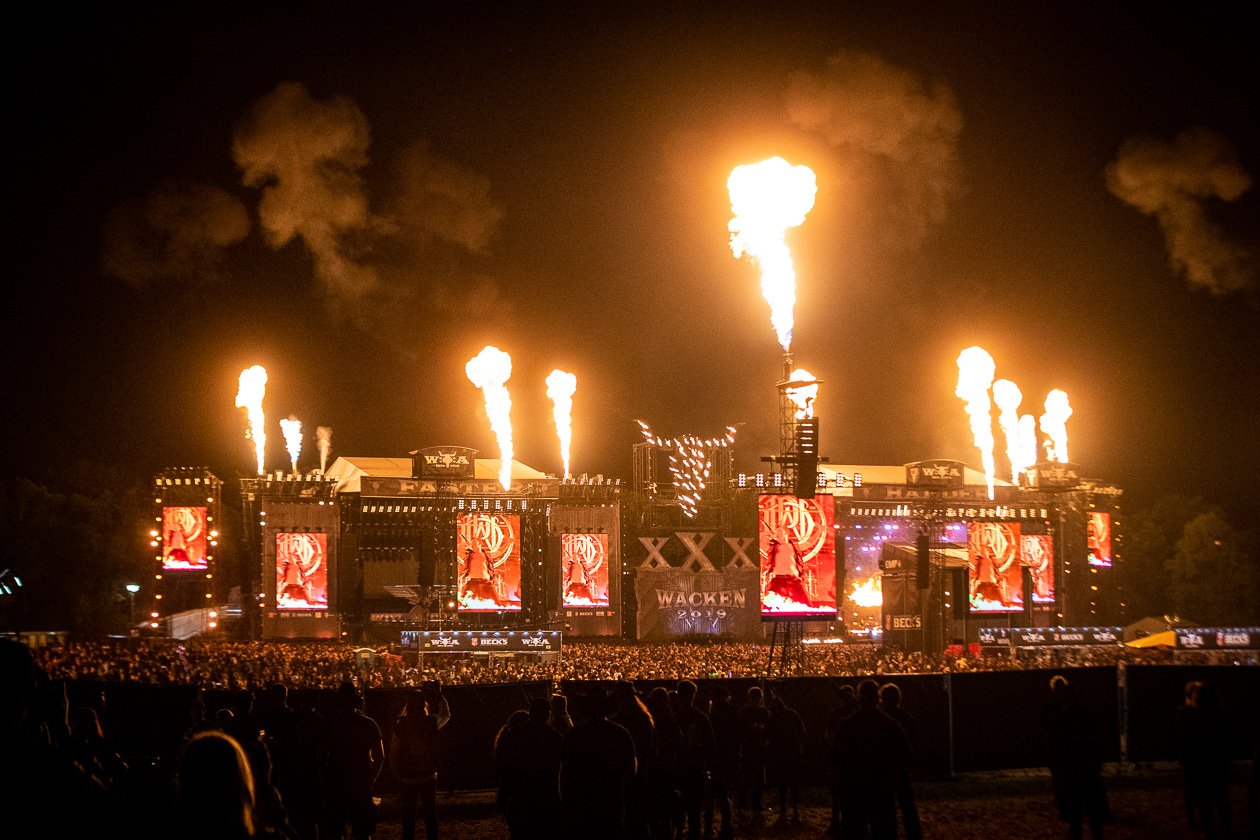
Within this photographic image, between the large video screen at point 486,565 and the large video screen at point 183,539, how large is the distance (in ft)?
48.1

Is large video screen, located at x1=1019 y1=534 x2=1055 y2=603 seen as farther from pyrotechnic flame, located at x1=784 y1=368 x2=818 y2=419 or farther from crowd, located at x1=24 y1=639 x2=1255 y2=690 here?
pyrotechnic flame, located at x1=784 y1=368 x2=818 y2=419

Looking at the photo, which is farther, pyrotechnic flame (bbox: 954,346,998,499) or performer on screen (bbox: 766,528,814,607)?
pyrotechnic flame (bbox: 954,346,998,499)

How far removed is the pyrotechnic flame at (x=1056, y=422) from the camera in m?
54.9

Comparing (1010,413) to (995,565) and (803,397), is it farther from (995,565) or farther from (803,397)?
(803,397)

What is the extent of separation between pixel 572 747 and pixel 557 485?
135 ft

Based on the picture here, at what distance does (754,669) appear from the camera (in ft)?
88.5

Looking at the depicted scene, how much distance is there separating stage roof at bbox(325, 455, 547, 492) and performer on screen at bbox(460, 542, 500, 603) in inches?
493

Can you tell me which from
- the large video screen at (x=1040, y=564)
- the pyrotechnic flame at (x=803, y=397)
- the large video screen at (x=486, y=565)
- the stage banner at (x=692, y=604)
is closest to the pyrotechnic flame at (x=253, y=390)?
the large video screen at (x=486, y=565)

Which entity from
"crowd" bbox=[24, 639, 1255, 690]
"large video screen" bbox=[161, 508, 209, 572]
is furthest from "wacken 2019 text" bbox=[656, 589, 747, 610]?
"large video screen" bbox=[161, 508, 209, 572]

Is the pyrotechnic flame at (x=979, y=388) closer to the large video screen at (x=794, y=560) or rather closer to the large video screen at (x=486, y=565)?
the large video screen at (x=794, y=560)

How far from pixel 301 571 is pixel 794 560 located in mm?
22512

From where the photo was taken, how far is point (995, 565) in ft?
148

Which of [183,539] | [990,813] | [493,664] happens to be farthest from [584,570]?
[990,813]

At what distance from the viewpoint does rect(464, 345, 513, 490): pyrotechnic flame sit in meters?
49.4
